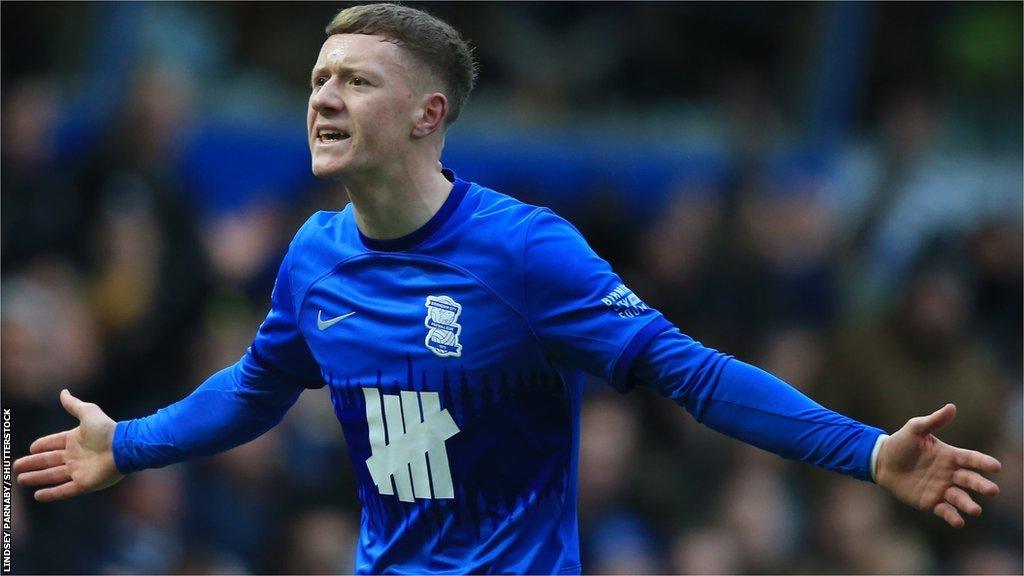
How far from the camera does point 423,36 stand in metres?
4.50

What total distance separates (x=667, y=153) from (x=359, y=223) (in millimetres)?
6366

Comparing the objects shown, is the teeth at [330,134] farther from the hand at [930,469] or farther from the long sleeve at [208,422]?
the hand at [930,469]

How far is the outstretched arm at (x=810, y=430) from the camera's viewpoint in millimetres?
3854

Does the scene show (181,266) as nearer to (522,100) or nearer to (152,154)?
(152,154)

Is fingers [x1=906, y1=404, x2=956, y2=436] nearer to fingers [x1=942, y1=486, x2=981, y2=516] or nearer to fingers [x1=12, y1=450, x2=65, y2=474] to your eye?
fingers [x1=942, y1=486, x2=981, y2=516]

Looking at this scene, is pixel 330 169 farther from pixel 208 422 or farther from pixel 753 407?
pixel 753 407

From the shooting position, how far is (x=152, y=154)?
8266mm

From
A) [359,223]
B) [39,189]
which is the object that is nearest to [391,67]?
[359,223]

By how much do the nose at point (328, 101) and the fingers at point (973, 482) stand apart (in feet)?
6.79

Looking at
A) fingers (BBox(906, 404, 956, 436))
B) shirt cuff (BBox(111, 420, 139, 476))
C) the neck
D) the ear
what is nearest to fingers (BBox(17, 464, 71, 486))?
shirt cuff (BBox(111, 420, 139, 476))

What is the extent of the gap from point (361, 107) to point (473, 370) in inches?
34.1

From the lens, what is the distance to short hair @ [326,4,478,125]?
4.47 metres

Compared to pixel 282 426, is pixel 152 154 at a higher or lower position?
higher

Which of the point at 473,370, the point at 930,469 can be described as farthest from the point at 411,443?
the point at 930,469
